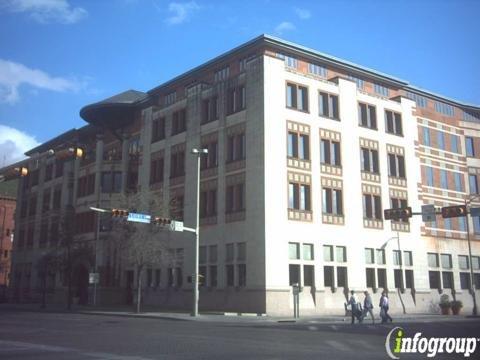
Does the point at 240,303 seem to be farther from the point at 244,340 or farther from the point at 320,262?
the point at 244,340

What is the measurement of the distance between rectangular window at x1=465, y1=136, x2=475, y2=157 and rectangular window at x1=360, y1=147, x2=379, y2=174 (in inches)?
634

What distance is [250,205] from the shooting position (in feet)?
138

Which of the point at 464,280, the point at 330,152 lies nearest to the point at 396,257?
the point at 464,280

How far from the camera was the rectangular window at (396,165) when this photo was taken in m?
51.1

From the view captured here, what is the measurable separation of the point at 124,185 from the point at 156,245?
18.3 metres

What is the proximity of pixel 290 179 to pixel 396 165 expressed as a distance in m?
13.9

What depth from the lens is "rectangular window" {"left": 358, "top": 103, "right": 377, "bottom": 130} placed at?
163 ft

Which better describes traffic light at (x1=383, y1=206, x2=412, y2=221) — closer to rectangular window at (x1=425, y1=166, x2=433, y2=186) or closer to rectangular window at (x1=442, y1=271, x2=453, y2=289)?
rectangular window at (x1=442, y1=271, x2=453, y2=289)

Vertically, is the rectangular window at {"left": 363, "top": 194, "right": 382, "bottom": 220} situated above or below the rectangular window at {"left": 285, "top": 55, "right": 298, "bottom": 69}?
below

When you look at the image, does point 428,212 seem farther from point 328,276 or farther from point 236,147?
point 236,147

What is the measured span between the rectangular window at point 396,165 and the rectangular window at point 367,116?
11.8 feet

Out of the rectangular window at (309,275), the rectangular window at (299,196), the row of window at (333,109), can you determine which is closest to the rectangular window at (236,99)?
the row of window at (333,109)

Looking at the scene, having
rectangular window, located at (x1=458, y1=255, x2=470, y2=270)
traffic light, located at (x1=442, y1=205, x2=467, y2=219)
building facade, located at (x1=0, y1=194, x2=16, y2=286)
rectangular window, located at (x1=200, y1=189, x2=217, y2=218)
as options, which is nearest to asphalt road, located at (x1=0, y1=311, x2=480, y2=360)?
traffic light, located at (x1=442, y1=205, x2=467, y2=219)

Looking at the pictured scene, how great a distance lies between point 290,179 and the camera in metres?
43.1
